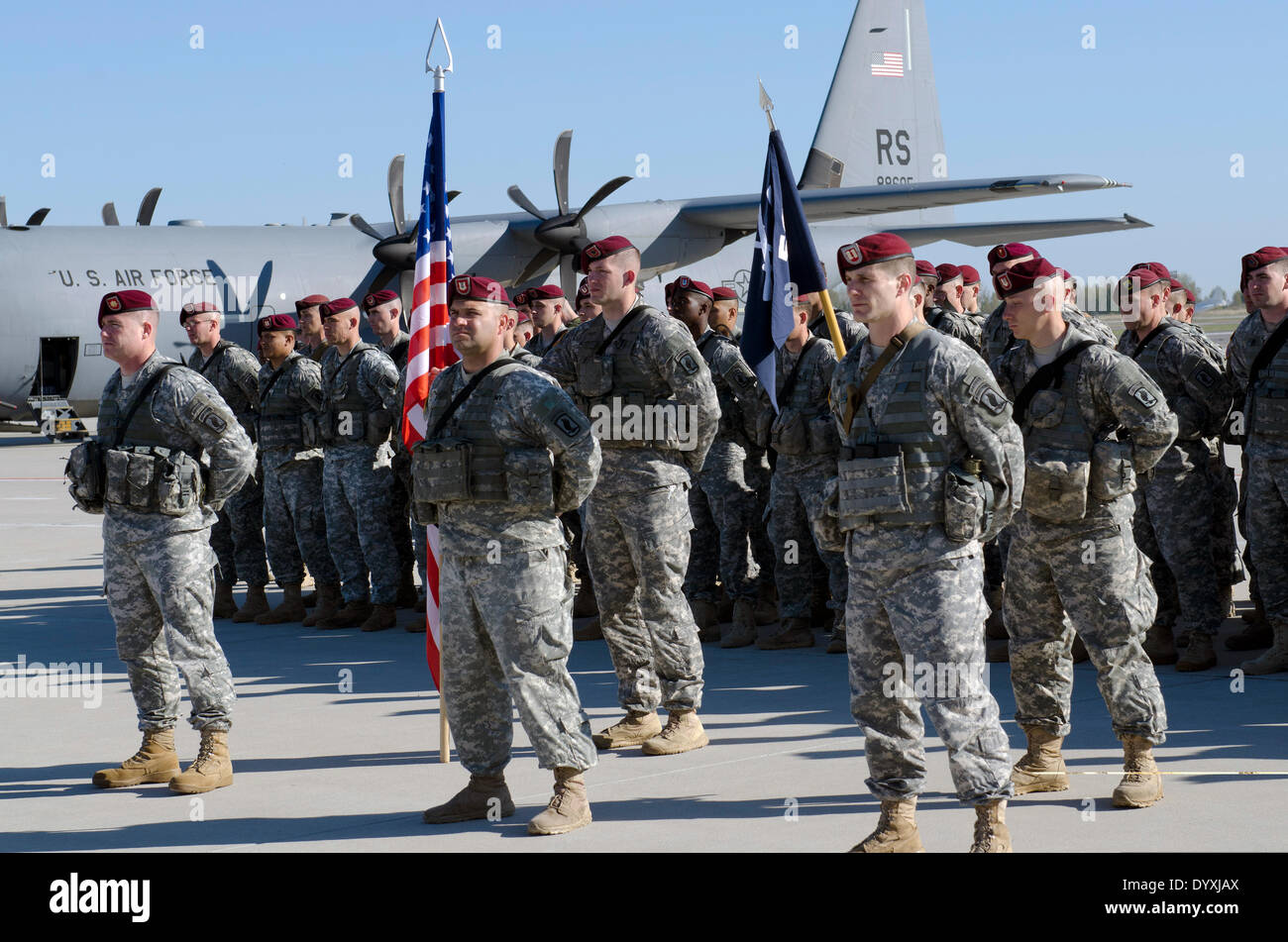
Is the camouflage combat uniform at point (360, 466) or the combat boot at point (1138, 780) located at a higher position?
the camouflage combat uniform at point (360, 466)

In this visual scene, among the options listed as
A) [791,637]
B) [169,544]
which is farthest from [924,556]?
[791,637]

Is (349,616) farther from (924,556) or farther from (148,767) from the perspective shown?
(924,556)

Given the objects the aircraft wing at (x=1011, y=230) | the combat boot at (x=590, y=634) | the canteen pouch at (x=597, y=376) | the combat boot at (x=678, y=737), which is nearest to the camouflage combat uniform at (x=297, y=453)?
Result: the combat boot at (x=590, y=634)

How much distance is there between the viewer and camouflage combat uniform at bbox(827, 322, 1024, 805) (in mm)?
4535

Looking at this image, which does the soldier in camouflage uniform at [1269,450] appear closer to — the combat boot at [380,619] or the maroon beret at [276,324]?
the combat boot at [380,619]

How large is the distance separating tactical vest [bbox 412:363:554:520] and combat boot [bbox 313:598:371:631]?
4890mm

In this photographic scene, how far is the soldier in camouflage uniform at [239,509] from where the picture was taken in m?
10.2

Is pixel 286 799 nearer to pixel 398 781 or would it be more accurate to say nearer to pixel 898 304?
pixel 398 781

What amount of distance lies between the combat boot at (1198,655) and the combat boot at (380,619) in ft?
16.5

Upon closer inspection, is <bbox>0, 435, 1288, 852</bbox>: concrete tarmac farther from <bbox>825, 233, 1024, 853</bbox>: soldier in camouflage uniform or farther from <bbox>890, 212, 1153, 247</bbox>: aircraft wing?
<bbox>890, 212, 1153, 247</bbox>: aircraft wing

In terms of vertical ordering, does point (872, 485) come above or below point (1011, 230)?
below

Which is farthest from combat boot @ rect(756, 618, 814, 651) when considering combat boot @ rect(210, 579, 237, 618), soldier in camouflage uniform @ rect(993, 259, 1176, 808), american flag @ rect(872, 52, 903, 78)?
american flag @ rect(872, 52, 903, 78)

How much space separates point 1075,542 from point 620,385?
2288mm

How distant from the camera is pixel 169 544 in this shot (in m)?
5.94
